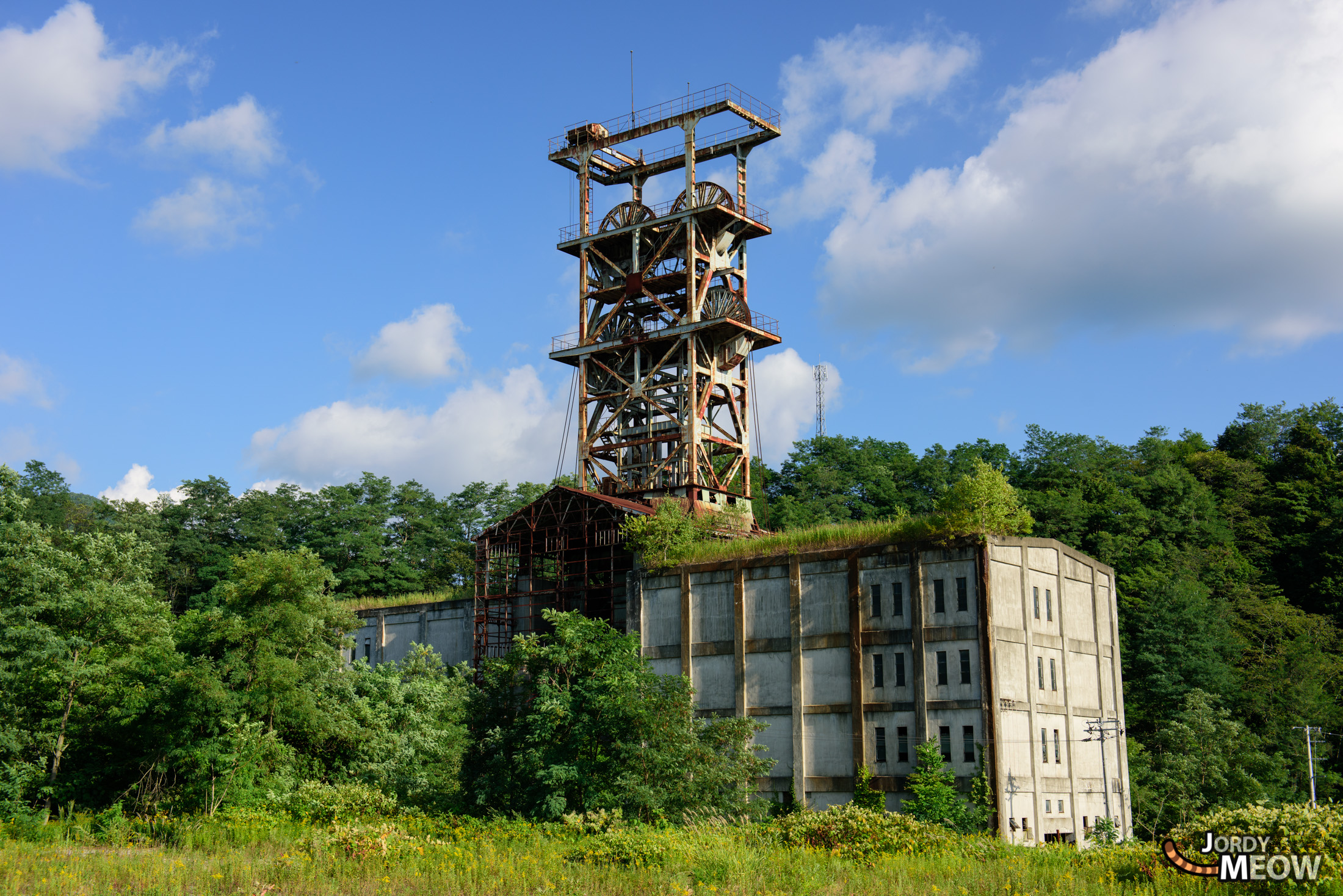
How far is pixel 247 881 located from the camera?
22750 millimetres

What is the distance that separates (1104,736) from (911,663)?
34.1ft

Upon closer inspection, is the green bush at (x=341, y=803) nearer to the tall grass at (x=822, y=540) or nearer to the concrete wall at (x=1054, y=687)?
the tall grass at (x=822, y=540)

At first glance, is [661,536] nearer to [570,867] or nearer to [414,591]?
[570,867]

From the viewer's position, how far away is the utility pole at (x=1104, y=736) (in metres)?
46.8

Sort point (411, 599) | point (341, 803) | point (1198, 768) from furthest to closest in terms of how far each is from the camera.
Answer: point (411, 599) → point (1198, 768) → point (341, 803)

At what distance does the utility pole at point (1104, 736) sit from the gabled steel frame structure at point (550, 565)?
62.2 feet

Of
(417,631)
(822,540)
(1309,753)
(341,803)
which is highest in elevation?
(822,540)

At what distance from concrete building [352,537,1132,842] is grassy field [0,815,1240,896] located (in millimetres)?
14628

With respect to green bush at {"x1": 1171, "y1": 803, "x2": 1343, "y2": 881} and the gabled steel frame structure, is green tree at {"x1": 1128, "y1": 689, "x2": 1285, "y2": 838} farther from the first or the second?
green bush at {"x1": 1171, "y1": 803, "x2": 1343, "y2": 881}

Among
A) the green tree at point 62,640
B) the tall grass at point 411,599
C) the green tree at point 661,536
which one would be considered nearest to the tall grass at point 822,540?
the green tree at point 661,536

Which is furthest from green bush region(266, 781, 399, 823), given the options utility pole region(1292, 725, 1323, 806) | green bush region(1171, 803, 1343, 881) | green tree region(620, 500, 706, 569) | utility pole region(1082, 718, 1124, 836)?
utility pole region(1292, 725, 1323, 806)

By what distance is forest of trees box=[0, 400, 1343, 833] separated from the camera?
128ft

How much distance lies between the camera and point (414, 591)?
89.6m

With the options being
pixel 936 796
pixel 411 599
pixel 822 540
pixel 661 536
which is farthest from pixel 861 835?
pixel 411 599
